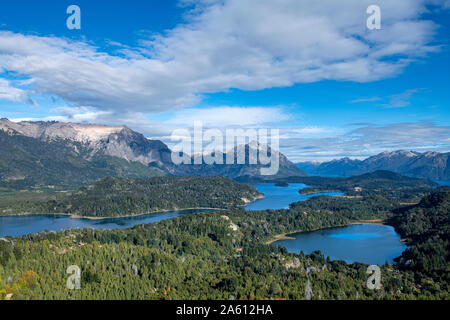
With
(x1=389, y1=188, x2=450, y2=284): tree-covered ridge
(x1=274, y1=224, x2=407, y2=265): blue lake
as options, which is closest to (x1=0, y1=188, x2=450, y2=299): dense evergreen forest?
(x1=389, y1=188, x2=450, y2=284): tree-covered ridge

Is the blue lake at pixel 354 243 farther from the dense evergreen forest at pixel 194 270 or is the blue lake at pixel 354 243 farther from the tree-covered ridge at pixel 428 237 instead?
the dense evergreen forest at pixel 194 270

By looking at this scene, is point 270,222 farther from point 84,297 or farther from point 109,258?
point 84,297

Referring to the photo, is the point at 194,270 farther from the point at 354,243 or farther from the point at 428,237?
the point at 428,237

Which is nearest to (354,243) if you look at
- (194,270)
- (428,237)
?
(428,237)

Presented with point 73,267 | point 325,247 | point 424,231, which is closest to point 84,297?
point 73,267

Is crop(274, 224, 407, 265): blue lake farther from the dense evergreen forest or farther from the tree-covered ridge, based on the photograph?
the dense evergreen forest

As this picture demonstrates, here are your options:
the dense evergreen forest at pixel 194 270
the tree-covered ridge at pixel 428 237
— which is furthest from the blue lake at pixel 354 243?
the dense evergreen forest at pixel 194 270
